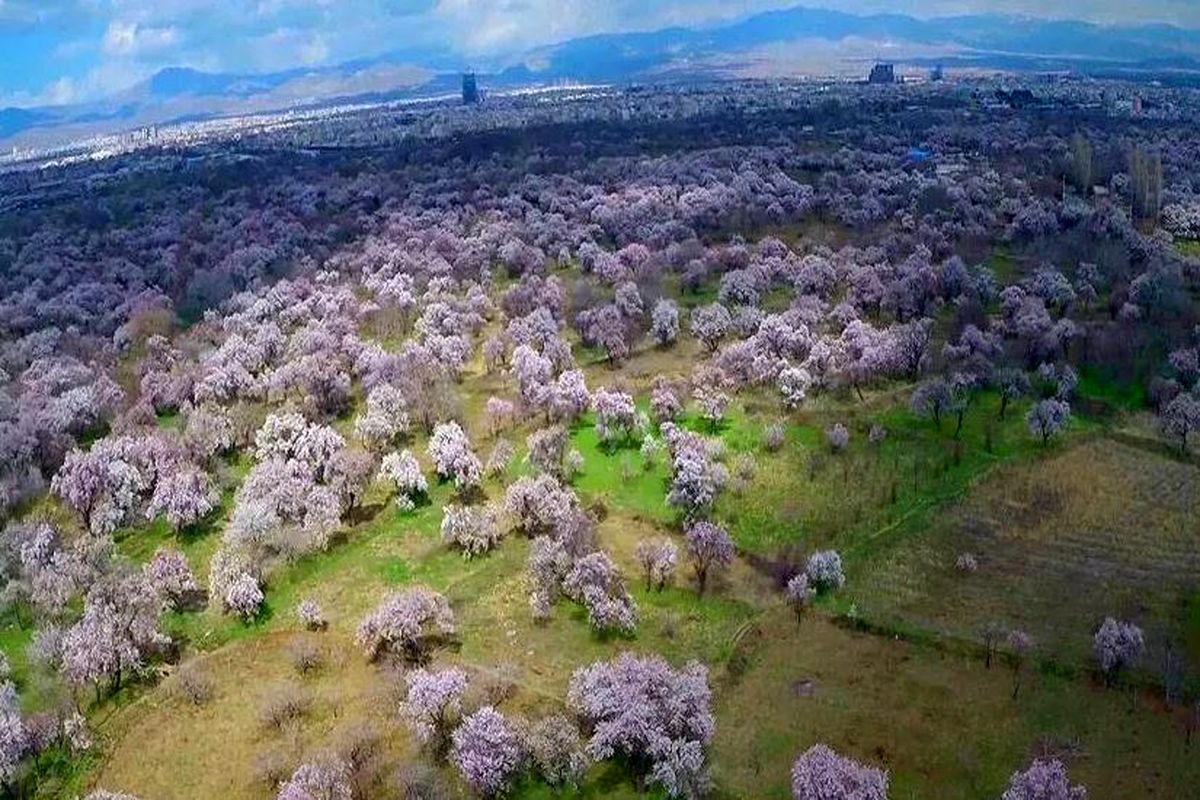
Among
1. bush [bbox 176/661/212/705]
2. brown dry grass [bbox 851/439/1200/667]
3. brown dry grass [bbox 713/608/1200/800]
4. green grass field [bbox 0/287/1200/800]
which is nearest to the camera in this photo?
brown dry grass [bbox 713/608/1200/800]

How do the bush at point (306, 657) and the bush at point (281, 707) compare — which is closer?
the bush at point (281, 707)

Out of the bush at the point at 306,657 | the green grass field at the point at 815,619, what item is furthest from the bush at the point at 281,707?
the bush at the point at 306,657

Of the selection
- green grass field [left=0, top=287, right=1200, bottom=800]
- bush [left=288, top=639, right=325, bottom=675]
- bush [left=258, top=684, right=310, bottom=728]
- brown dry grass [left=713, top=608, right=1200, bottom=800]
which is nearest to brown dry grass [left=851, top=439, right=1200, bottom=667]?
green grass field [left=0, top=287, right=1200, bottom=800]

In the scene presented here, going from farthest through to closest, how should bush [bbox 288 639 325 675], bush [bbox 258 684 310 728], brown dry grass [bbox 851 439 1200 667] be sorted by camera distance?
brown dry grass [bbox 851 439 1200 667], bush [bbox 288 639 325 675], bush [bbox 258 684 310 728]

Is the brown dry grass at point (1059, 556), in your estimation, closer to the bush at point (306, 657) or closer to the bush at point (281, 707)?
the bush at point (306, 657)

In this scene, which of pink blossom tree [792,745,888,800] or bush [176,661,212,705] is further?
bush [176,661,212,705]

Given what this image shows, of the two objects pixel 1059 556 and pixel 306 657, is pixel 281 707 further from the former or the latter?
pixel 1059 556

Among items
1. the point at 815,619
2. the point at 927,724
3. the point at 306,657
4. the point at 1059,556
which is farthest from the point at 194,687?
the point at 1059,556

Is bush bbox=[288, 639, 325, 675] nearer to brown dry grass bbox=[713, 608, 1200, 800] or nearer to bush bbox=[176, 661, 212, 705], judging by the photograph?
bush bbox=[176, 661, 212, 705]

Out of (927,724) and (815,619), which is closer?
(927,724)

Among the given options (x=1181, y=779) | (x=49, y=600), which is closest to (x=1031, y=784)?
(x=1181, y=779)

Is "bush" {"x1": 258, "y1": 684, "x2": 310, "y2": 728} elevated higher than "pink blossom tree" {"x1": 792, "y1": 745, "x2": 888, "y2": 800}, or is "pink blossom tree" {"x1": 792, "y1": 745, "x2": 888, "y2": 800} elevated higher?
"pink blossom tree" {"x1": 792, "y1": 745, "x2": 888, "y2": 800}
